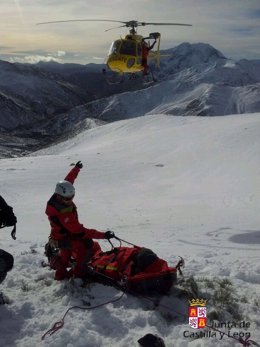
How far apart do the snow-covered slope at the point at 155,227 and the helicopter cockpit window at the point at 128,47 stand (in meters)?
6.17

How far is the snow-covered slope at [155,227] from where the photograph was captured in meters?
5.94

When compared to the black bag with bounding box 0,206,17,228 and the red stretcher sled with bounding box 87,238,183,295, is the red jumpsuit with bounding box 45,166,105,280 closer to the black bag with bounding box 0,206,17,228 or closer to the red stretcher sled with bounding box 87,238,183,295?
the red stretcher sled with bounding box 87,238,183,295

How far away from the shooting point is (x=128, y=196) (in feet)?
63.3

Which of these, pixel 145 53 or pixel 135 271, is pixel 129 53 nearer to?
pixel 145 53

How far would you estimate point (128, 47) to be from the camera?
20484 mm

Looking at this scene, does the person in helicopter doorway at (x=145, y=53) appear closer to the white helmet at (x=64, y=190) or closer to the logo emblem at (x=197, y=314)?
the white helmet at (x=64, y=190)

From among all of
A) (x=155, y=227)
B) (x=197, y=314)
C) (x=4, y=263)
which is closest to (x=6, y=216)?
(x=4, y=263)

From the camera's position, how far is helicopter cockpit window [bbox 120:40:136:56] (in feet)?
67.2

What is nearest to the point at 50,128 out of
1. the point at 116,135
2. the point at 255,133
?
the point at 116,135

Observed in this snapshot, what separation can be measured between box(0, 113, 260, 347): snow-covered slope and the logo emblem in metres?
0.11

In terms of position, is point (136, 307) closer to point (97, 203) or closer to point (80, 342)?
point (80, 342)

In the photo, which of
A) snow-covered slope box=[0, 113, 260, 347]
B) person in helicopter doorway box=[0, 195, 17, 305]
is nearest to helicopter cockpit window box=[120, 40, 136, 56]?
snow-covered slope box=[0, 113, 260, 347]

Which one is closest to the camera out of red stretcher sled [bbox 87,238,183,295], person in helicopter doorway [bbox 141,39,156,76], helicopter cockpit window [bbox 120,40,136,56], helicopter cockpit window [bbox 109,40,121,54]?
red stretcher sled [bbox 87,238,183,295]

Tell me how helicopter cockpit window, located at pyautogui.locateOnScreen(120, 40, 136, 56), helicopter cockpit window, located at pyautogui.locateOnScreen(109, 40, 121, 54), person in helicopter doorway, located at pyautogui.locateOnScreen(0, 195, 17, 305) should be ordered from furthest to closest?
helicopter cockpit window, located at pyautogui.locateOnScreen(109, 40, 121, 54), helicopter cockpit window, located at pyautogui.locateOnScreen(120, 40, 136, 56), person in helicopter doorway, located at pyautogui.locateOnScreen(0, 195, 17, 305)
